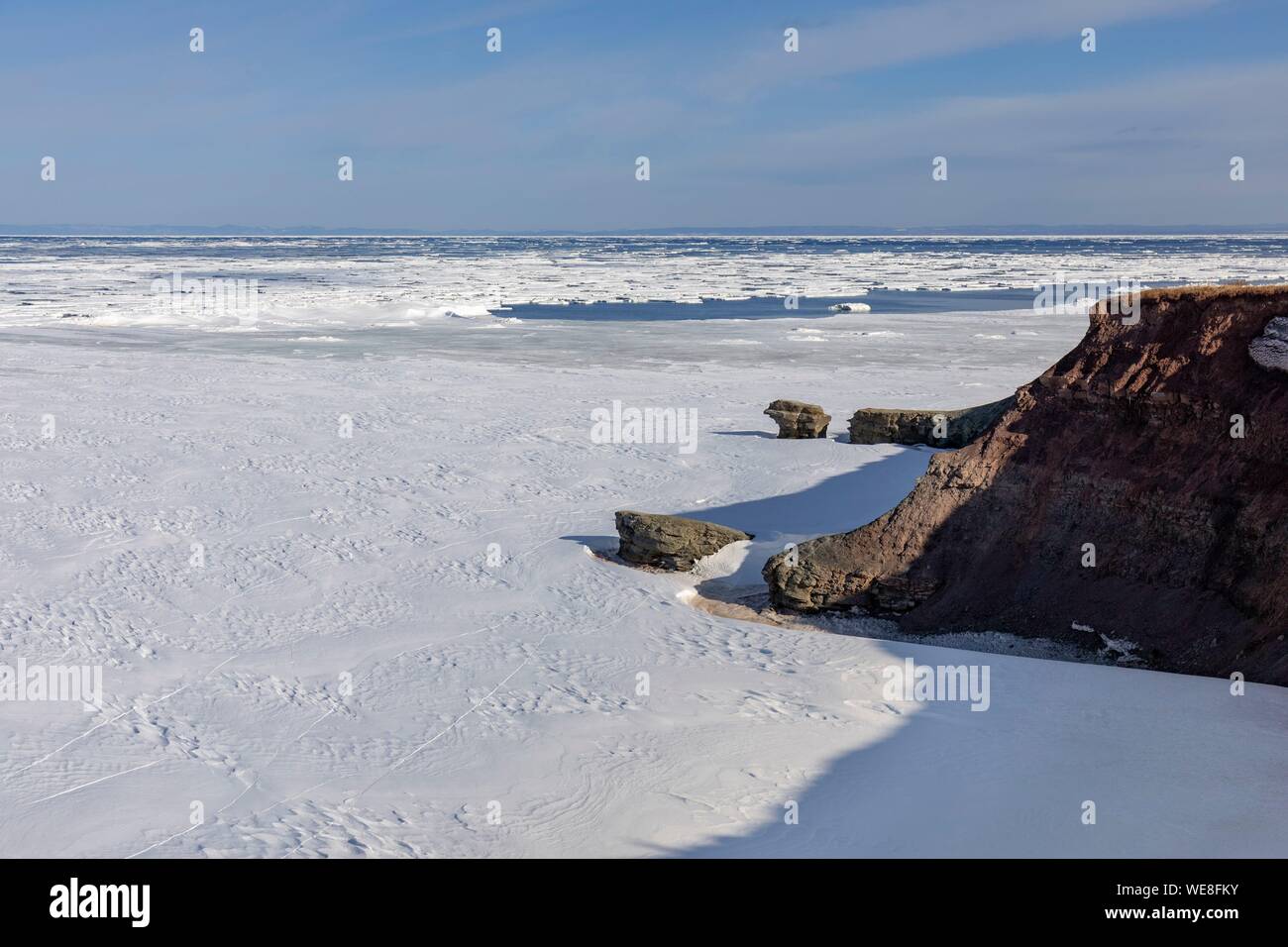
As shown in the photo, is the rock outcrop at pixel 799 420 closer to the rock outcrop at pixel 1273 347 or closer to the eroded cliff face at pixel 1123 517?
the eroded cliff face at pixel 1123 517

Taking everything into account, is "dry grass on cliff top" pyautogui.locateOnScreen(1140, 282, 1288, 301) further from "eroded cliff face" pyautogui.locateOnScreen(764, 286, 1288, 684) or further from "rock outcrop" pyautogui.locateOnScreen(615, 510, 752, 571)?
"rock outcrop" pyautogui.locateOnScreen(615, 510, 752, 571)

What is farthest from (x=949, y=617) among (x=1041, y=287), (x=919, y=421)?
(x=1041, y=287)

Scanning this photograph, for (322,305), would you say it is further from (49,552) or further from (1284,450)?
(1284,450)

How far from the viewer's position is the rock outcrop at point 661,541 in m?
12.0

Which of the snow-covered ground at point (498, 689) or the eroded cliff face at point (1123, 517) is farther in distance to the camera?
the eroded cliff face at point (1123, 517)

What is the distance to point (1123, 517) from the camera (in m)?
10.0

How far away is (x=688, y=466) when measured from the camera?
16.9 m

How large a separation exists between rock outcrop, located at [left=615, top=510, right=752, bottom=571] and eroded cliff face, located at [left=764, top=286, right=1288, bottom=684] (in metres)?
1.17

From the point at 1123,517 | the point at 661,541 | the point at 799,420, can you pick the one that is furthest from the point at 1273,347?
the point at 799,420

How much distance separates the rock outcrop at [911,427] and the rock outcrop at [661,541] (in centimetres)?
688

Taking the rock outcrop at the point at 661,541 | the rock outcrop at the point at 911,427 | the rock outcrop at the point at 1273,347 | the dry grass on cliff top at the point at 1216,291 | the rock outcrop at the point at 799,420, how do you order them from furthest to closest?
1. the rock outcrop at the point at 799,420
2. the rock outcrop at the point at 911,427
3. the rock outcrop at the point at 661,541
4. the dry grass on cliff top at the point at 1216,291
5. the rock outcrop at the point at 1273,347

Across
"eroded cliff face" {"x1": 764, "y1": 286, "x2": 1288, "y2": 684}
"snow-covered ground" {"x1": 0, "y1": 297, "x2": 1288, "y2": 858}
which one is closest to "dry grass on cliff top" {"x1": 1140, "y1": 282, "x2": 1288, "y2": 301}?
"eroded cliff face" {"x1": 764, "y1": 286, "x2": 1288, "y2": 684}

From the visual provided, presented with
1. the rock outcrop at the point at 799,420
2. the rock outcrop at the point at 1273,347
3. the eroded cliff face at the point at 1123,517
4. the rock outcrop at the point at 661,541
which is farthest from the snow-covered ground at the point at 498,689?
the rock outcrop at the point at 1273,347

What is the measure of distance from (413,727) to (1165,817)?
490cm
